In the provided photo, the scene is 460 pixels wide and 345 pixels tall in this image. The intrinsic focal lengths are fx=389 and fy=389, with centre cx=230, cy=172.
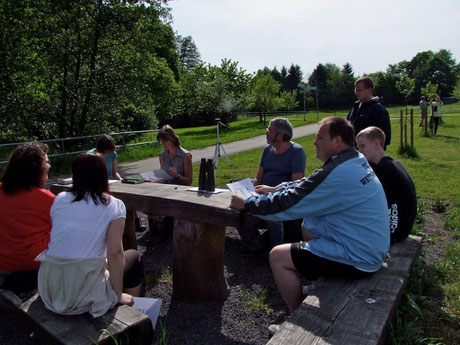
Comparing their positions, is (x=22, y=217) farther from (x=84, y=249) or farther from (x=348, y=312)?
(x=348, y=312)

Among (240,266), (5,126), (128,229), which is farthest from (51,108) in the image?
(240,266)

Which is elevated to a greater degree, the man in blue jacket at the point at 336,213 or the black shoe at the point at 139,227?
the man in blue jacket at the point at 336,213

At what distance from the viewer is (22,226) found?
9.25ft

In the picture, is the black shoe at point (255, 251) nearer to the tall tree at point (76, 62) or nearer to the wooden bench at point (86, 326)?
the wooden bench at point (86, 326)

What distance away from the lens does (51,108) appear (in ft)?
38.2

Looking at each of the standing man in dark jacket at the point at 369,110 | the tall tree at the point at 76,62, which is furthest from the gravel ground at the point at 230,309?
the tall tree at the point at 76,62

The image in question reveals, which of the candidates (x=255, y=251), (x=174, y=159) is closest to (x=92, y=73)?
(x=174, y=159)

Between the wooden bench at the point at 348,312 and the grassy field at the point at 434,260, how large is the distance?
24cm

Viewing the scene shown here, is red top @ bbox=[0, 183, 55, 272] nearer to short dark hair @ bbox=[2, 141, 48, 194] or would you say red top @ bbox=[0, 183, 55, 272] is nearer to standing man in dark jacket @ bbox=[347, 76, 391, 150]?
short dark hair @ bbox=[2, 141, 48, 194]

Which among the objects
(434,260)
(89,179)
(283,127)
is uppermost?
(283,127)

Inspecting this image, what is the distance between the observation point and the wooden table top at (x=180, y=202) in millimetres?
3076

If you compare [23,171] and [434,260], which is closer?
[23,171]

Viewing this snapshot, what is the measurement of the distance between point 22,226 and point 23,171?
1.31 ft

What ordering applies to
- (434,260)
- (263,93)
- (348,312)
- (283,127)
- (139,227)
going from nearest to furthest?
1. (348,312)
2. (434,260)
3. (283,127)
4. (139,227)
5. (263,93)
